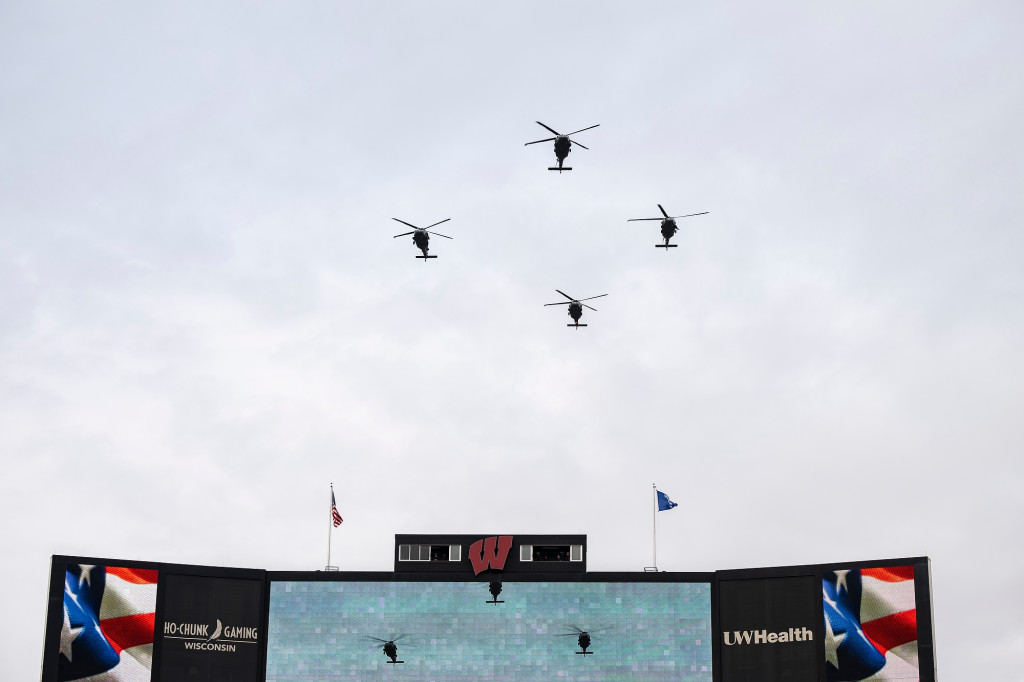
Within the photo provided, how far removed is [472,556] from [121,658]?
30.6 meters

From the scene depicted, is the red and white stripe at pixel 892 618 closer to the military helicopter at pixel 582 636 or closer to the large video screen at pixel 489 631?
the large video screen at pixel 489 631

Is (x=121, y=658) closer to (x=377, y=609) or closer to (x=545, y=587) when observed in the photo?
(x=377, y=609)

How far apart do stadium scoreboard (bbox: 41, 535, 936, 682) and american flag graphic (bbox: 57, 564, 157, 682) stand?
0.11m

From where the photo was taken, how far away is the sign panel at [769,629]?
119938 millimetres

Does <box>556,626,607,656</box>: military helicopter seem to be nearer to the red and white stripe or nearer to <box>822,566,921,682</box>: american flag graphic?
<box>822,566,921,682</box>: american flag graphic

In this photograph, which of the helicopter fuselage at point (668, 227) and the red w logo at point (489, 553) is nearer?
the helicopter fuselage at point (668, 227)

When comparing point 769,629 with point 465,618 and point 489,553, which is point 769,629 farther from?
point 465,618

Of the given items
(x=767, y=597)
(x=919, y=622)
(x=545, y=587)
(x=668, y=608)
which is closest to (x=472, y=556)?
(x=545, y=587)

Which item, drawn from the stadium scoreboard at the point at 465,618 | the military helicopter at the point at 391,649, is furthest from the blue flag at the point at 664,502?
the military helicopter at the point at 391,649

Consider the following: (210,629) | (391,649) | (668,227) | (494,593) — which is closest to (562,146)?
(668,227)

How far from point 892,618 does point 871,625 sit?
1.76 m

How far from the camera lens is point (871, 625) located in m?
118

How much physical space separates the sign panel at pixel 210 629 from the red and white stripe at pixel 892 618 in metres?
51.3

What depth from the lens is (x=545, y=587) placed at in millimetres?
127562
